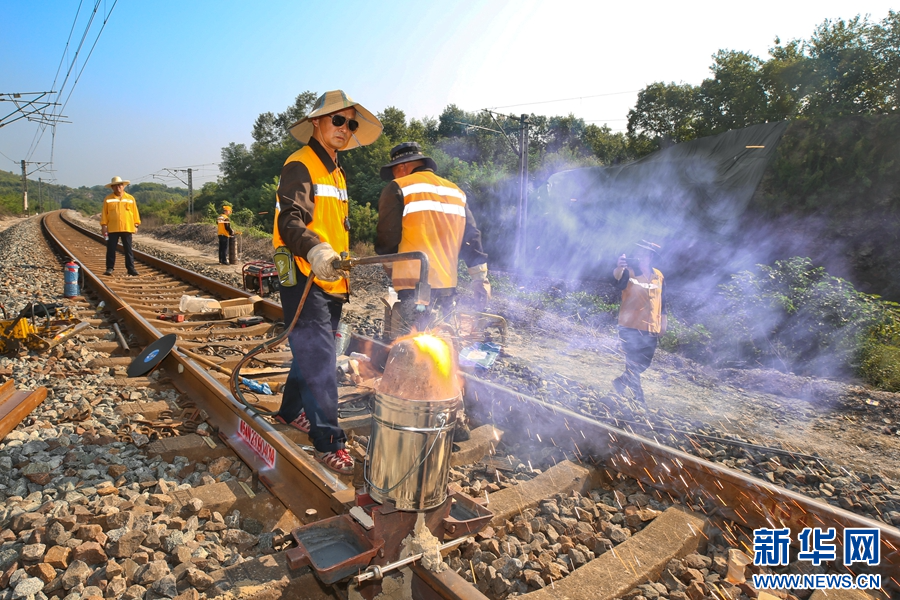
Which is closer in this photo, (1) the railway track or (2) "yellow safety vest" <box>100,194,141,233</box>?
(1) the railway track

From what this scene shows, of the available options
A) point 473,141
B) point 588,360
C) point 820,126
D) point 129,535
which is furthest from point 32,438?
point 473,141

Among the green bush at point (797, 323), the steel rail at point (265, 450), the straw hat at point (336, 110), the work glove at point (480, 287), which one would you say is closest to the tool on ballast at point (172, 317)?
the steel rail at point (265, 450)

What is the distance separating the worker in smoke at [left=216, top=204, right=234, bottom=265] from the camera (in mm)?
14102

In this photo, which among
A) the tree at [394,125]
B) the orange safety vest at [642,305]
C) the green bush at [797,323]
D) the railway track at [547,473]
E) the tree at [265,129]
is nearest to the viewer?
the railway track at [547,473]

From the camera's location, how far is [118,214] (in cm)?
1018

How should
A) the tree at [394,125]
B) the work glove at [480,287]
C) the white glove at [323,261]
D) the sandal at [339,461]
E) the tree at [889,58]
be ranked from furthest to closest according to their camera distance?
the tree at [394,125], the tree at [889,58], the work glove at [480,287], the sandal at [339,461], the white glove at [323,261]

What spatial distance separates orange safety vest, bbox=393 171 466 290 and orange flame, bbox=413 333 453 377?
1.43m

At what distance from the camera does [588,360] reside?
6723 millimetres

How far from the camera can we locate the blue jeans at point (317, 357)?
9.55 feet

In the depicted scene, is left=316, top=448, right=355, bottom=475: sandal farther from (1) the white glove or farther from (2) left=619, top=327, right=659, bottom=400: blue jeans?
(2) left=619, top=327, right=659, bottom=400: blue jeans

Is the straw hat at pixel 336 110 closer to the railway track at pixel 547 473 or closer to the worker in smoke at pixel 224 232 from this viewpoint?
the railway track at pixel 547 473

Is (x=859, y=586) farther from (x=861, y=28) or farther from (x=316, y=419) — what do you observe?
(x=861, y=28)

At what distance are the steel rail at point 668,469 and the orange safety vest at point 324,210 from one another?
4.71 ft

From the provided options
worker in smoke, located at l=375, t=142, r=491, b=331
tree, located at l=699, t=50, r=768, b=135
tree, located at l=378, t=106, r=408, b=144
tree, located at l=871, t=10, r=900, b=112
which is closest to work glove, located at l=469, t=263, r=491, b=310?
worker in smoke, located at l=375, t=142, r=491, b=331
